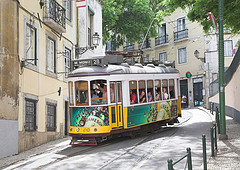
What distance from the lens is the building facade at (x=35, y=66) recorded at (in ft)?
41.8

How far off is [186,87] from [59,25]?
81.8 ft

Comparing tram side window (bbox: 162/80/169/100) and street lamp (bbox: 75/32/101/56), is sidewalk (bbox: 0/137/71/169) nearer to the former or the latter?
tram side window (bbox: 162/80/169/100)

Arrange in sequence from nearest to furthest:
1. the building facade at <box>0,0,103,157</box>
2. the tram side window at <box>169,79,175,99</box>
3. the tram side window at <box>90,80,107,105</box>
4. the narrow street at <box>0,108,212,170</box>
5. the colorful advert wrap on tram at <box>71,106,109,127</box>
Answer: the narrow street at <box>0,108,212,170</box>, the building facade at <box>0,0,103,157</box>, the colorful advert wrap on tram at <box>71,106,109,127</box>, the tram side window at <box>90,80,107,105</box>, the tram side window at <box>169,79,175,99</box>

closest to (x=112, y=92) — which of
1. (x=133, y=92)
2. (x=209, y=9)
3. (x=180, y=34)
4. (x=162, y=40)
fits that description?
(x=133, y=92)

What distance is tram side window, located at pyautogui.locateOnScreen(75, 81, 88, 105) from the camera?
523 inches

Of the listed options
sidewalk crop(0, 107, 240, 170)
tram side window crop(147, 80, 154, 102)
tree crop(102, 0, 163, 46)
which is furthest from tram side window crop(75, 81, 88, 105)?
tree crop(102, 0, 163, 46)

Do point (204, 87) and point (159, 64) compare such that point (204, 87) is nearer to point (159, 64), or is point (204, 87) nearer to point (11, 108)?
point (159, 64)

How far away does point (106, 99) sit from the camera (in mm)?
13242

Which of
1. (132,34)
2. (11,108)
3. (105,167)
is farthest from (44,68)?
(132,34)

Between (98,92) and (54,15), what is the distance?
545 cm

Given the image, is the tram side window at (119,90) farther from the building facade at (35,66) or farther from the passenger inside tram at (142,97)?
the building facade at (35,66)

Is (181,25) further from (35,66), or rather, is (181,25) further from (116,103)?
(116,103)

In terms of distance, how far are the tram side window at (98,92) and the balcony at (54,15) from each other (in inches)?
176

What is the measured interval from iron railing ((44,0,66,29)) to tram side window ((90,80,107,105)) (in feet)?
15.0
